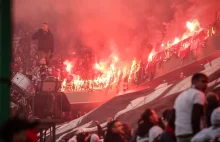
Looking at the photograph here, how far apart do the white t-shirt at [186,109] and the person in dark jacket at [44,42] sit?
12.5m

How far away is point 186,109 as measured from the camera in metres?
5.05

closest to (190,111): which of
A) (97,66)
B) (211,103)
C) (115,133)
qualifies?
(211,103)

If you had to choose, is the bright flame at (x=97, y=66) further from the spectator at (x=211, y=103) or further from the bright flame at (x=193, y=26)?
the spectator at (x=211, y=103)

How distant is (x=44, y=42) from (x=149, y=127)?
1188 centimetres

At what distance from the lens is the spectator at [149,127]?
6.04 metres

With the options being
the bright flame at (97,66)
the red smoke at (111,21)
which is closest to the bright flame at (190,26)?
the red smoke at (111,21)

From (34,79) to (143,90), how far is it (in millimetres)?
3392

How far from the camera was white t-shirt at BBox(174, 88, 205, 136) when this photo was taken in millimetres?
4980

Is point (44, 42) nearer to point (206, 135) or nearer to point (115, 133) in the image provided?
point (115, 133)

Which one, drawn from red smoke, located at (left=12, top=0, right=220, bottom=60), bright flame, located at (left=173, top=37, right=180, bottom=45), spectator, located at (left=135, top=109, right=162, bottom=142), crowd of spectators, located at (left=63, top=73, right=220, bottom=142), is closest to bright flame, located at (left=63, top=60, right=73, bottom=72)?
red smoke, located at (left=12, top=0, right=220, bottom=60)

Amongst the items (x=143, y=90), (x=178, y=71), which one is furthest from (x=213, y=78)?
(x=143, y=90)

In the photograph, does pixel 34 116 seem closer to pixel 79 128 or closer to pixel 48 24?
pixel 79 128

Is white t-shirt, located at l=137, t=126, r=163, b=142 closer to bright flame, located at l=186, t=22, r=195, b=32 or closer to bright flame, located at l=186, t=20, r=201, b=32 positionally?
bright flame, located at l=186, t=20, r=201, b=32

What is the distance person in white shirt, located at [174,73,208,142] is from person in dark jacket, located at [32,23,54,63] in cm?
1247
